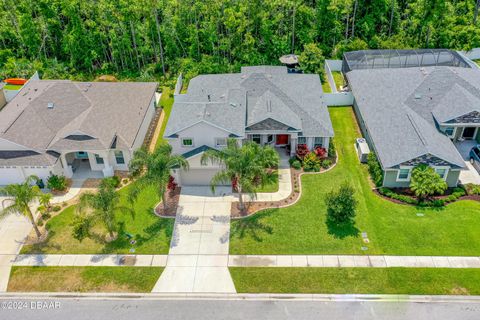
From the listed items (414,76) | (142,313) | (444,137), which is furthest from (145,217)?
(414,76)

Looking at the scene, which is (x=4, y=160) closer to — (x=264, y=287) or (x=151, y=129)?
(x=151, y=129)

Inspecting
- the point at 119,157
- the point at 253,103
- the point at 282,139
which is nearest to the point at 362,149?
the point at 282,139

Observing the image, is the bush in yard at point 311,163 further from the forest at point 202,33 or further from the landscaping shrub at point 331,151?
the forest at point 202,33

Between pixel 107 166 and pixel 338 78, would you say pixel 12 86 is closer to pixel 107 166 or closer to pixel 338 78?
pixel 107 166

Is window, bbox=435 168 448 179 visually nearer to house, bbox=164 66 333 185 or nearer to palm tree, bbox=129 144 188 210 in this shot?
house, bbox=164 66 333 185

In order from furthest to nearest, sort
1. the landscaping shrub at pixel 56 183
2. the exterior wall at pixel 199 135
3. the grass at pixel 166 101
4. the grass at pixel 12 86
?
the grass at pixel 12 86, the grass at pixel 166 101, the landscaping shrub at pixel 56 183, the exterior wall at pixel 199 135

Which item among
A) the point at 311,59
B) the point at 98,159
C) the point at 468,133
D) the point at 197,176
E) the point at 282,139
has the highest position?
the point at 311,59

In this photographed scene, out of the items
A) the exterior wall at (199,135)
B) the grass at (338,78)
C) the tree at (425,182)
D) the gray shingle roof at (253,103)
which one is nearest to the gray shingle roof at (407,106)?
the tree at (425,182)
